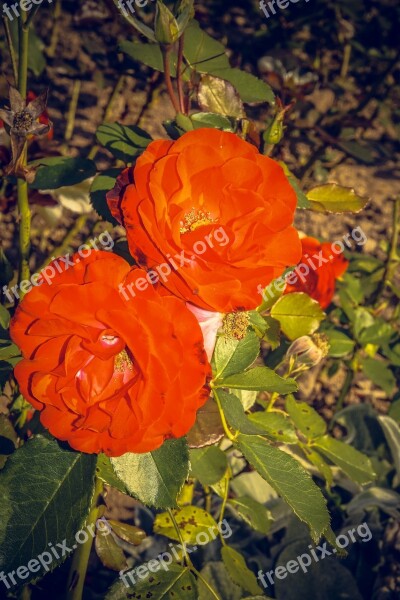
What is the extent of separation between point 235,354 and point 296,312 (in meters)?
0.17

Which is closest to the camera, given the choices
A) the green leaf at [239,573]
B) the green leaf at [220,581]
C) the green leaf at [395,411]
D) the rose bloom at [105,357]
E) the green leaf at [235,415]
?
the rose bloom at [105,357]

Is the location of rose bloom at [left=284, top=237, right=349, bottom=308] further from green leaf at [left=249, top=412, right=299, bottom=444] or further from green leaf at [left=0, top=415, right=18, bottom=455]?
green leaf at [left=0, top=415, right=18, bottom=455]

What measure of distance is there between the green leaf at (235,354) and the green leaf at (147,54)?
42 centimetres

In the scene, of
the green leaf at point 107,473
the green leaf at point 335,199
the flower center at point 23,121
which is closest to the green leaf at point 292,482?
the green leaf at point 107,473

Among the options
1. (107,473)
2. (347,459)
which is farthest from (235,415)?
(347,459)

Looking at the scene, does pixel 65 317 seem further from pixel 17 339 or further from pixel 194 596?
pixel 194 596

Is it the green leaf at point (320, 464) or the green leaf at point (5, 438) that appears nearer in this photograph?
the green leaf at point (5, 438)

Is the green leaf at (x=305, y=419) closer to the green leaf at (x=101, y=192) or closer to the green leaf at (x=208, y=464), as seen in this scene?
the green leaf at (x=208, y=464)

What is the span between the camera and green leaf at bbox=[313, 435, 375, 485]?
34.3 inches

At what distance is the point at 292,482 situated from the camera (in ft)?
2.02

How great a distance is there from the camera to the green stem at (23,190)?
2.12ft

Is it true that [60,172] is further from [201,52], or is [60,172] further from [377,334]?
[377,334]

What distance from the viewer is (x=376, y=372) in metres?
1.17

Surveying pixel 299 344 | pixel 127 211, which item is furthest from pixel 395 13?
pixel 127 211
